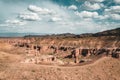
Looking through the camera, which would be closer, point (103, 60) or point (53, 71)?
point (53, 71)

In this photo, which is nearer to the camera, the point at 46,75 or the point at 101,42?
the point at 46,75

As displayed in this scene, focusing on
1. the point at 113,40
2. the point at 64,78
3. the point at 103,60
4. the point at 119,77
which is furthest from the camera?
the point at 113,40

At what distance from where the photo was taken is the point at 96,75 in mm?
38750

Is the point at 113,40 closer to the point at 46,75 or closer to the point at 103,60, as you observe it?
the point at 103,60

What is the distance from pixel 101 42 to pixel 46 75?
13196cm

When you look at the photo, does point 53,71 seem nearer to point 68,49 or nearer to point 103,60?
point 103,60

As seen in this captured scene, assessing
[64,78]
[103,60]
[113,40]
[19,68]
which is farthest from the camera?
[113,40]

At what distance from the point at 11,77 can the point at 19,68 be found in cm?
480

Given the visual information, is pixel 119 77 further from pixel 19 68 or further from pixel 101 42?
pixel 101 42

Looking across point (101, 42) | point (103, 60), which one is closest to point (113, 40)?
point (101, 42)

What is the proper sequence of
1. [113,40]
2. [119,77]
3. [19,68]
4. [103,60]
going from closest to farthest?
[119,77], [19,68], [103,60], [113,40]

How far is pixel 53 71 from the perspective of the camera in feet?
127

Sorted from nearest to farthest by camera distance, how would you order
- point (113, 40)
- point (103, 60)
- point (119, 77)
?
1. point (119, 77)
2. point (103, 60)
3. point (113, 40)

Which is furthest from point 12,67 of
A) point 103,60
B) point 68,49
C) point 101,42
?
point 101,42
